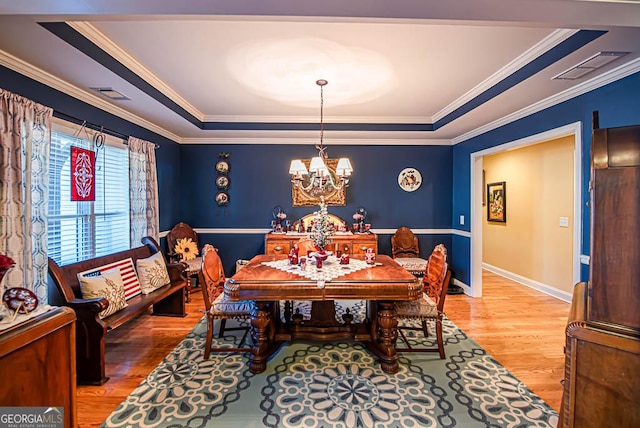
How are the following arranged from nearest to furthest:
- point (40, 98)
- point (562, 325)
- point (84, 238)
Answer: point (40, 98) < point (84, 238) < point (562, 325)

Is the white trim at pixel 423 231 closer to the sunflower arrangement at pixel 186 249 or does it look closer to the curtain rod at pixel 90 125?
the sunflower arrangement at pixel 186 249

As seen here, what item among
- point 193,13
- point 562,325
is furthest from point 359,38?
point 562,325

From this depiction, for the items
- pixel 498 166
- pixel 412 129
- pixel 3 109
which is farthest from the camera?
pixel 498 166

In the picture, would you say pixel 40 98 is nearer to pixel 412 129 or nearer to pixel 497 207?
pixel 412 129

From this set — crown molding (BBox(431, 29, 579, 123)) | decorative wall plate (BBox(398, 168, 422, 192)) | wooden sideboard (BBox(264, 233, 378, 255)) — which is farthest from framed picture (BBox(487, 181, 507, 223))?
wooden sideboard (BBox(264, 233, 378, 255))

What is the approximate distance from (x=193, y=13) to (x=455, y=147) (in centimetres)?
458

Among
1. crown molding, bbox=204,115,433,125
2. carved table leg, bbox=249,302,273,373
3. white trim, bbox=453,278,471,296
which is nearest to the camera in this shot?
carved table leg, bbox=249,302,273,373

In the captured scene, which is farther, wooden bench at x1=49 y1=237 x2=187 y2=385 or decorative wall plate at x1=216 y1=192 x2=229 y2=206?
decorative wall plate at x1=216 y1=192 x2=229 y2=206

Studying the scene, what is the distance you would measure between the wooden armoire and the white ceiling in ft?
3.10

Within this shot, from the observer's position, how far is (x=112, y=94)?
2951mm

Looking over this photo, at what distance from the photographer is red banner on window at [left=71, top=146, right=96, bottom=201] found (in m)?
2.93

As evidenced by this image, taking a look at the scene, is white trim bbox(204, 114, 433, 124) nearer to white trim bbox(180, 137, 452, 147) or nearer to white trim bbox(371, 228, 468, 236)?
white trim bbox(180, 137, 452, 147)

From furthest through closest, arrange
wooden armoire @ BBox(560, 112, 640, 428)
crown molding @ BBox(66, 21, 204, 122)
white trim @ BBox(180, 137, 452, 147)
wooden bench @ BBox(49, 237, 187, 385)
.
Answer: white trim @ BBox(180, 137, 452, 147) < wooden bench @ BBox(49, 237, 187, 385) < crown molding @ BBox(66, 21, 204, 122) < wooden armoire @ BBox(560, 112, 640, 428)

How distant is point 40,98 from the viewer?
2508mm
